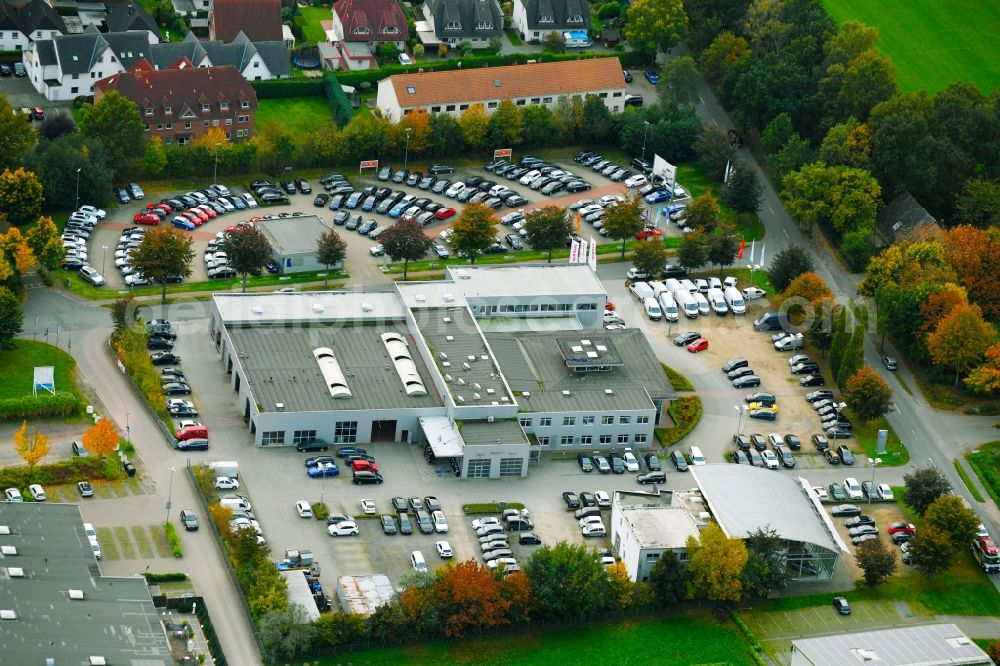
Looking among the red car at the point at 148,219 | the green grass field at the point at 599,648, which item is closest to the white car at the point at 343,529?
the green grass field at the point at 599,648

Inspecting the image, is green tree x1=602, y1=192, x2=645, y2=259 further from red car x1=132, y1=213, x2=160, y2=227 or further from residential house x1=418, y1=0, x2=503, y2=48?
residential house x1=418, y1=0, x2=503, y2=48

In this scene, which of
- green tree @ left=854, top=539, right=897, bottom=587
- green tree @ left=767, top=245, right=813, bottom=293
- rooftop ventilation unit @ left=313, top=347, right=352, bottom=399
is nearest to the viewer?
green tree @ left=854, top=539, right=897, bottom=587

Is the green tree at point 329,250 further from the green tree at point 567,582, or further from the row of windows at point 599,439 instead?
the green tree at point 567,582

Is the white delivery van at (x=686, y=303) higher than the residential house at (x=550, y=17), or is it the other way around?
the residential house at (x=550, y=17)

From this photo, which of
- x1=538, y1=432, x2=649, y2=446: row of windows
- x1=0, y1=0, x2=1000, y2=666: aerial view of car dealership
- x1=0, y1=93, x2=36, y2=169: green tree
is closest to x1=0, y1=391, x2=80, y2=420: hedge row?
x1=0, y1=0, x2=1000, y2=666: aerial view of car dealership

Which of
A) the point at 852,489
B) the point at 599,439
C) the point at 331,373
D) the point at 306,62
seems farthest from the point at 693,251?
the point at 306,62
